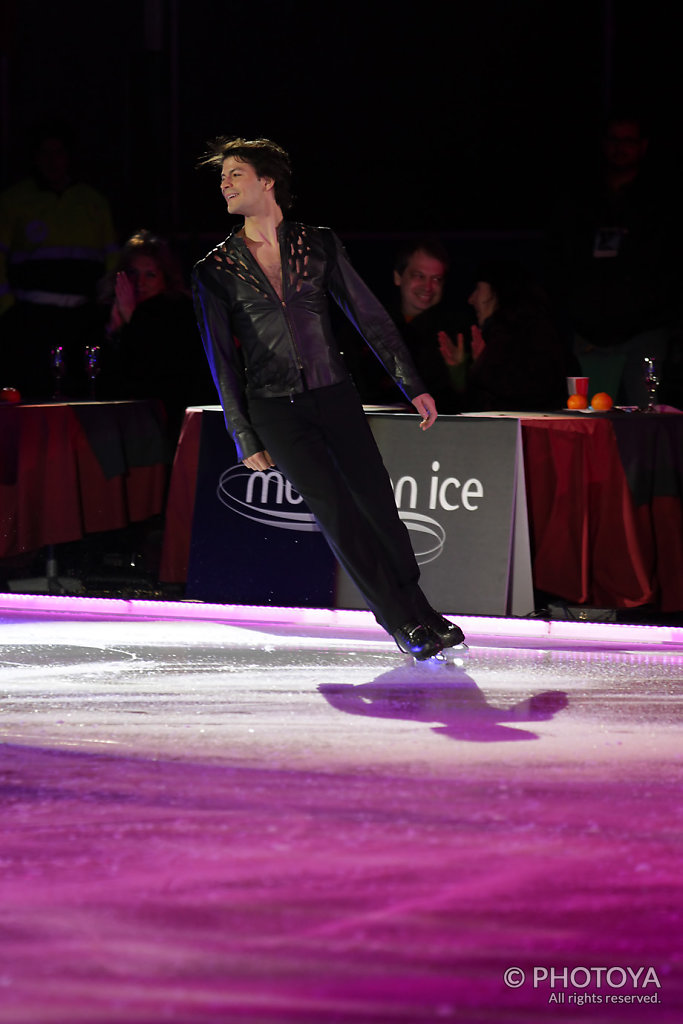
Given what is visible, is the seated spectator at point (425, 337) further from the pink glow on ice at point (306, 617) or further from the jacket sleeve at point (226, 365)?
the jacket sleeve at point (226, 365)

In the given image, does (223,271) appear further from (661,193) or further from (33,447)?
(661,193)

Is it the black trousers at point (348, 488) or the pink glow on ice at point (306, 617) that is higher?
the black trousers at point (348, 488)

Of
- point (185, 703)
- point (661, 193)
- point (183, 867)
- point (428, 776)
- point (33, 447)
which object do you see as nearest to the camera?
point (183, 867)

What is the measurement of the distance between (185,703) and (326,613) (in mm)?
1409

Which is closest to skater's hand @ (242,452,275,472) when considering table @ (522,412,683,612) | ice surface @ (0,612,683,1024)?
ice surface @ (0,612,683,1024)

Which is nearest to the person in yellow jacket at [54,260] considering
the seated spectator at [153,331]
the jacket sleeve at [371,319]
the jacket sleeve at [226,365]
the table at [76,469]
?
the seated spectator at [153,331]

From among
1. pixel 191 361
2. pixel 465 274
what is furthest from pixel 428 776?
pixel 465 274

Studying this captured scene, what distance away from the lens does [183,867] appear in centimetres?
286

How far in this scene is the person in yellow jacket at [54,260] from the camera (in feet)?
26.6

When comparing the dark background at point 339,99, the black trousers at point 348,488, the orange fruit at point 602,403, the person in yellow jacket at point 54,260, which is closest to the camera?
the black trousers at point 348,488

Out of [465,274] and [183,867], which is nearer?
[183,867]

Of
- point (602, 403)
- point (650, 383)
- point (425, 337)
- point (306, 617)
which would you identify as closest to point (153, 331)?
point (425, 337)

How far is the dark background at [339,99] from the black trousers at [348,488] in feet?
14.1

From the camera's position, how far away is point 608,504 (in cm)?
551
